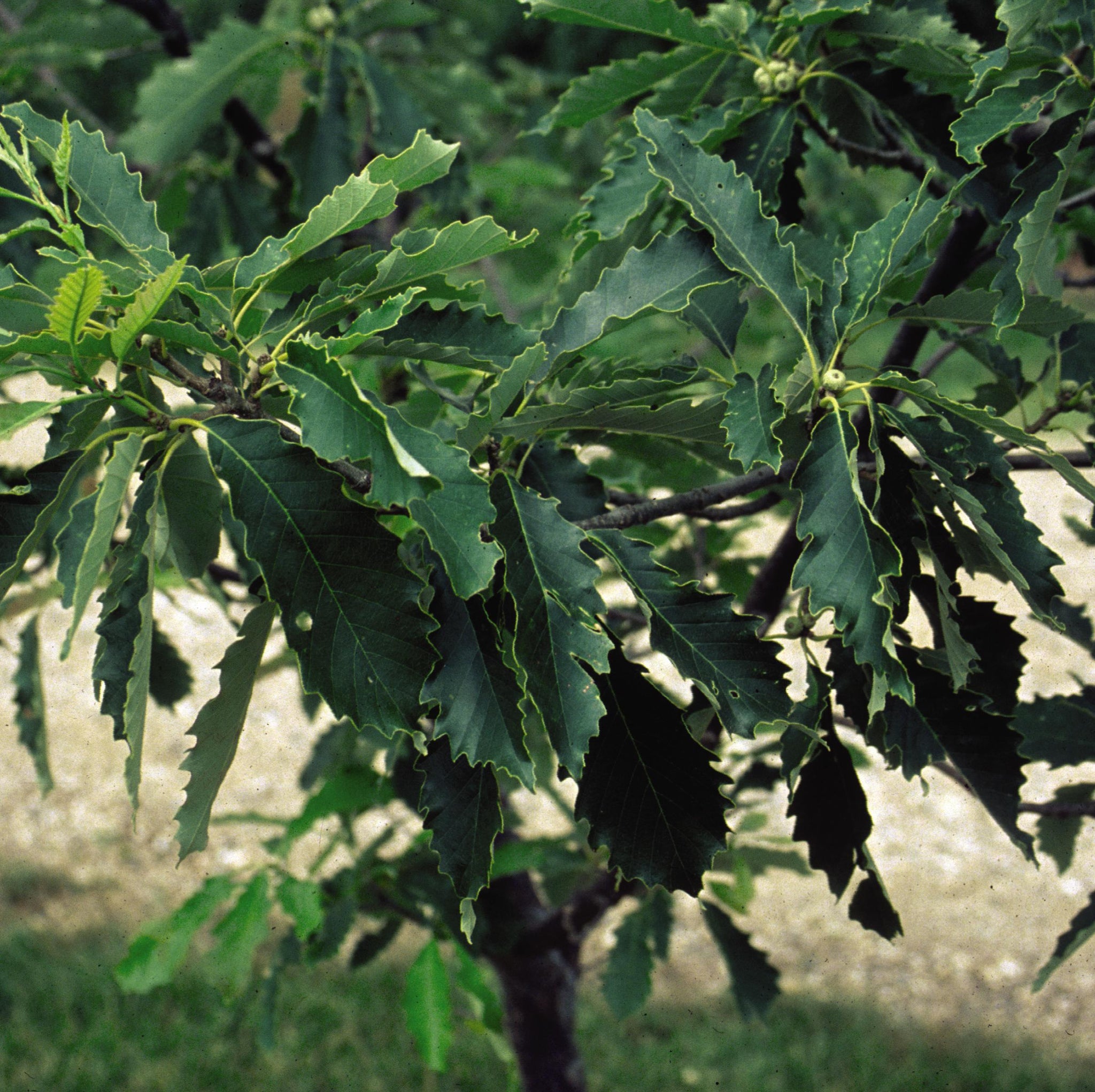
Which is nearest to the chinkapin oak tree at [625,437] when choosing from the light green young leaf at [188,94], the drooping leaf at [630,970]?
the light green young leaf at [188,94]

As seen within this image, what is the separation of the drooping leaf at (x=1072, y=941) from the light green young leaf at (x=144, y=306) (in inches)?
39.7

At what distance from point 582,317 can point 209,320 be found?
0.25 m

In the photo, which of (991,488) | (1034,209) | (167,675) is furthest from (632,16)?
(167,675)

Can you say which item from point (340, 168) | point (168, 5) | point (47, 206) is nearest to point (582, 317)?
point (47, 206)

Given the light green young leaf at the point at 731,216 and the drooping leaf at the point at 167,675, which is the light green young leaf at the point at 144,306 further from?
the drooping leaf at the point at 167,675

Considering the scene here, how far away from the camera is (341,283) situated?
2.33 feet

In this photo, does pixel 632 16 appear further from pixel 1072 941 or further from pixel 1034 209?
pixel 1072 941

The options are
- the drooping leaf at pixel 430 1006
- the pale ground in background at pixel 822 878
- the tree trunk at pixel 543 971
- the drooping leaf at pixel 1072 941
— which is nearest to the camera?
the drooping leaf at pixel 1072 941

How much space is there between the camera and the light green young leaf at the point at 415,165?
67cm

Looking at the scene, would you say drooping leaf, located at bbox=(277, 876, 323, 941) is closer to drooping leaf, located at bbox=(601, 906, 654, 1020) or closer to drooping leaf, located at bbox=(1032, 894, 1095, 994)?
drooping leaf, located at bbox=(601, 906, 654, 1020)

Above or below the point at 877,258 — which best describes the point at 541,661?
below

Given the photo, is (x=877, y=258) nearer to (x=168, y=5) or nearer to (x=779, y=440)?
(x=779, y=440)

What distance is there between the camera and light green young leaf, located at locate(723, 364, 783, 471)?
660 mm

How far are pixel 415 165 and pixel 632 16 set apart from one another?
1.05 feet
